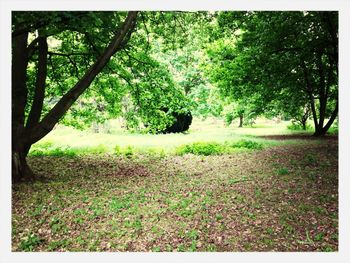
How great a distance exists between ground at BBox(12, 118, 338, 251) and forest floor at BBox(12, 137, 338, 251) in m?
0.02

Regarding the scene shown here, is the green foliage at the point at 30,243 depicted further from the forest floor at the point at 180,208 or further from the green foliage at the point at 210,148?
the green foliage at the point at 210,148

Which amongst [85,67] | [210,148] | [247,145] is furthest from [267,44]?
[85,67]

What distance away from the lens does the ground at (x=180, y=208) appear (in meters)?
4.66

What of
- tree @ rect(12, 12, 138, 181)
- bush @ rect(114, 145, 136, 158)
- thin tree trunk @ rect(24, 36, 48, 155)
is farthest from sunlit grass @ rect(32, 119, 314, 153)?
tree @ rect(12, 12, 138, 181)

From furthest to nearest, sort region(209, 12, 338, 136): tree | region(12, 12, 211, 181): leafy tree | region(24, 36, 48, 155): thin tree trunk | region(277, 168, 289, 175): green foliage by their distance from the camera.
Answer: region(209, 12, 338, 136): tree → region(277, 168, 289, 175): green foliage → region(24, 36, 48, 155): thin tree trunk → region(12, 12, 211, 181): leafy tree

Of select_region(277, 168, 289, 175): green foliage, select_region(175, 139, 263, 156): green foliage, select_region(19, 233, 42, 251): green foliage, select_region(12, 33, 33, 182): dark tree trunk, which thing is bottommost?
select_region(19, 233, 42, 251): green foliage

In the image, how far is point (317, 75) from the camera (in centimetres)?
1495

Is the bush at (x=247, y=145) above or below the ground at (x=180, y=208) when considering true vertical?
above

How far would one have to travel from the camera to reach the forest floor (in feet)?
15.3

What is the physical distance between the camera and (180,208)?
578cm

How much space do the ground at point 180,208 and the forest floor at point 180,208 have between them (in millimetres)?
17

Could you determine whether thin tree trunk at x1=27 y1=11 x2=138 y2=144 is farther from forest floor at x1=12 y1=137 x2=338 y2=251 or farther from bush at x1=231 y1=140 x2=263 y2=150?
bush at x1=231 y1=140 x2=263 y2=150

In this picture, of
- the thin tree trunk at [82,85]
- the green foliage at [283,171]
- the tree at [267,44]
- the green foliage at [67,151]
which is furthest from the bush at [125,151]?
the green foliage at [283,171]
